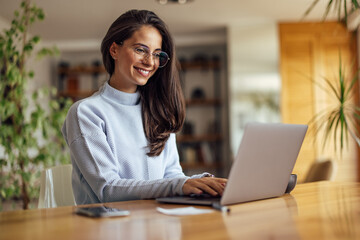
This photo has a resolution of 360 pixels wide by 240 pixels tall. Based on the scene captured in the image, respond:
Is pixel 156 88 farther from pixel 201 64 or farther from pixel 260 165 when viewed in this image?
pixel 201 64

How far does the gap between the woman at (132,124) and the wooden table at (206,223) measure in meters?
0.16

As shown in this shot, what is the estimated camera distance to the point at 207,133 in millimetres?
7059

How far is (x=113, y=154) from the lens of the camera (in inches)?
59.7

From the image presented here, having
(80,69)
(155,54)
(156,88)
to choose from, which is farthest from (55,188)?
(80,69)

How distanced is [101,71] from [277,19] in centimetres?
288

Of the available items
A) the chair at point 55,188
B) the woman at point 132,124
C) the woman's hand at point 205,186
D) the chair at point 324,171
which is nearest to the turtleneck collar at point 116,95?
the woman at point 132,124

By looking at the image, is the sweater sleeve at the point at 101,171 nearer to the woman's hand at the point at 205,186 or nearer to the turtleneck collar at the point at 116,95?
the woman's hand at the point at 205,186

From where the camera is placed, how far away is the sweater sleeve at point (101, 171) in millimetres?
1358

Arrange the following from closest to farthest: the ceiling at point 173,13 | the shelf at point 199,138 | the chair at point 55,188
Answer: the chair at point 55,188, the ceiling at point 173,13, the shelf at point 199,138

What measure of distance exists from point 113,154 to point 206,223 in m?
0.65

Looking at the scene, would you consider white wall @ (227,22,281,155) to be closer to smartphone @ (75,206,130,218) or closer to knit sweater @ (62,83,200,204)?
knit sweater @ (62,83,200,204)

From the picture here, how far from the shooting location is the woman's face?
1.67m

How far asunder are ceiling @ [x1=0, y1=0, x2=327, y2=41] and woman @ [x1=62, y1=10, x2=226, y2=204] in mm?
3399

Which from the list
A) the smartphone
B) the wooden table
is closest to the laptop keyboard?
the wooden table
